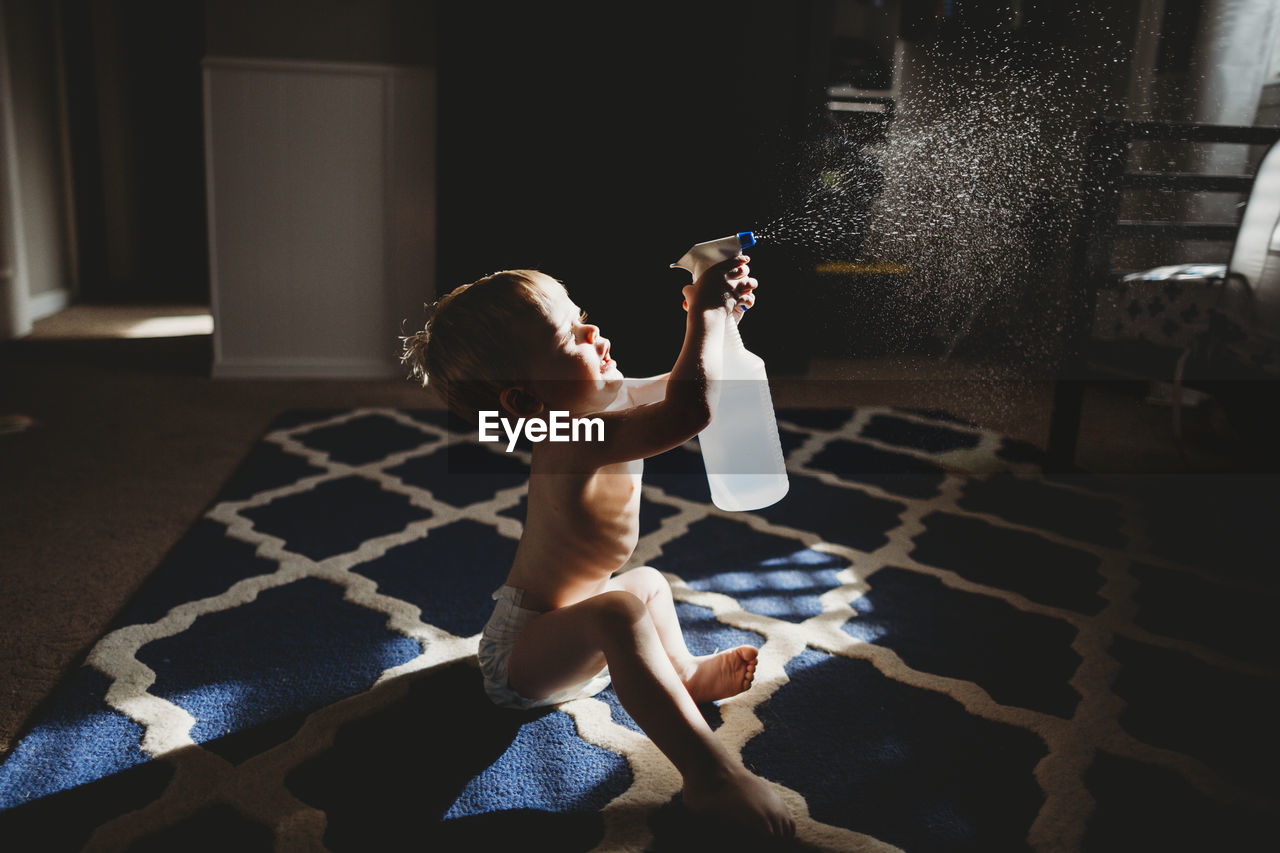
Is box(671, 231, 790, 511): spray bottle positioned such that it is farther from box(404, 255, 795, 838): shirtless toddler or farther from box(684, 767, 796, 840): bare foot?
box(684, 767, 796, 840): bare foot

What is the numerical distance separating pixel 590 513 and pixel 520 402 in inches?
5.2

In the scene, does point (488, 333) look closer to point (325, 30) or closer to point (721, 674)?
point (721, 674)

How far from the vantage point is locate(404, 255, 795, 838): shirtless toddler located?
0.73 meters

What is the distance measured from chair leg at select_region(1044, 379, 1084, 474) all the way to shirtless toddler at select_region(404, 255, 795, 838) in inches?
29.9

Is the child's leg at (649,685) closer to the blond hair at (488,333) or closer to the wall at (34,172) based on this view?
the blond hair at (488,333)

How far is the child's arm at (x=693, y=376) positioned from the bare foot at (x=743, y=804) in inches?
10.8

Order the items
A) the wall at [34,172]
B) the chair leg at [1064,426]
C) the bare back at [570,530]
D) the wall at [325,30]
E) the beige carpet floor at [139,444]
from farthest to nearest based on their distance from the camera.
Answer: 1. the wall at [34,172]
2. the wall at [325,30]
3. the chair leg at [1064,426]
4. the beige carpet floor at [139,444]
5. the bare back at [570,530]

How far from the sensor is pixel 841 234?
0.85m

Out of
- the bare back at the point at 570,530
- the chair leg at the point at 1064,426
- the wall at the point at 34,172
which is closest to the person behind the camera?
the bare back at the point at 570,530

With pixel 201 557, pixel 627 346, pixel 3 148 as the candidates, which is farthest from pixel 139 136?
pixel 201 557

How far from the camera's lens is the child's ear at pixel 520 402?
2.58 ft

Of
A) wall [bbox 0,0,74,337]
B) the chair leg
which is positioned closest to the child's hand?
the chair leg

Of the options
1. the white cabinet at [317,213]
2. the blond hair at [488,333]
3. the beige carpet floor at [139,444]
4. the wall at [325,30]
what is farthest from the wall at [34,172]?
the blond hair at [488,333]

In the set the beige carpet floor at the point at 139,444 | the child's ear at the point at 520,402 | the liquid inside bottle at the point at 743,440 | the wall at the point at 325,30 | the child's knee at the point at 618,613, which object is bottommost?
the beige carpet floor at the point at 139,444
